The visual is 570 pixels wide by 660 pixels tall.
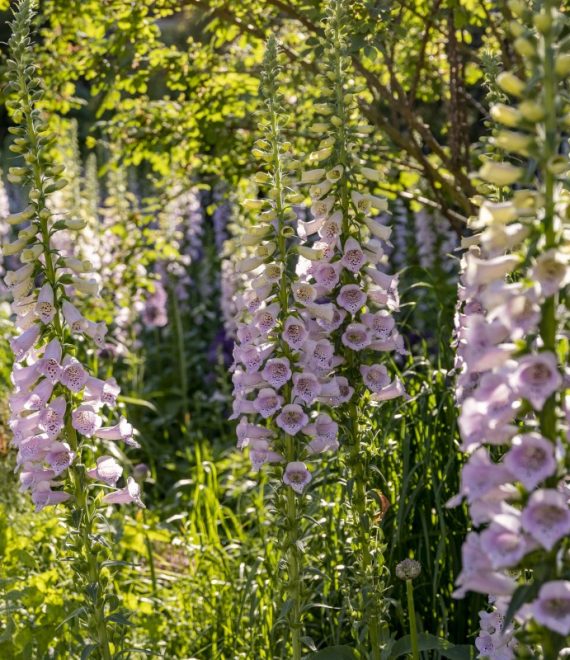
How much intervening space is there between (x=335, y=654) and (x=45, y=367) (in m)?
1.38

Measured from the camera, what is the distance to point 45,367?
9.68 ft

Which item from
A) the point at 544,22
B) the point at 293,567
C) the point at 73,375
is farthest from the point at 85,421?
the point at 544,22

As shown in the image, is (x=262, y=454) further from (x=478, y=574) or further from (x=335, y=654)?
(x=478, y=574)

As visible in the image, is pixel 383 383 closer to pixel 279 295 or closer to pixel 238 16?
pixel 279 295

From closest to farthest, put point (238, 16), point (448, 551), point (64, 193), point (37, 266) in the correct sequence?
1. point (37, 266)
2. point (448, 551)
3. point (238, 16)
4. point (64, 193)

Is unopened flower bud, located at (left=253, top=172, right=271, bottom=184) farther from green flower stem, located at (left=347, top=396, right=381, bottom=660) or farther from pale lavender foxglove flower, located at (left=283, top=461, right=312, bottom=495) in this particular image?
pale lavender foxglove flower, located at (left=283, top=461, right=312, bottom=495)

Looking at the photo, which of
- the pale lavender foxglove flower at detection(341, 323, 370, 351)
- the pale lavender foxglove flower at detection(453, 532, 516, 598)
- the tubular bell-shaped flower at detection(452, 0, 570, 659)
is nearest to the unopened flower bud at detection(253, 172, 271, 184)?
the pale lavender foxglove flower at detection(341, 323, 370, 351)

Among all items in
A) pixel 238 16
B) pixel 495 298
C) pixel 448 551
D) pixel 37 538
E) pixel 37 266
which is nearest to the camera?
pixel 495 298

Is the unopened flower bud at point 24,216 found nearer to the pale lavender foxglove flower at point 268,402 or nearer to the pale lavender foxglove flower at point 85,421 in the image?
the pale lavender foxglove flower at point 85,421

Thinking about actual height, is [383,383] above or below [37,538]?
above

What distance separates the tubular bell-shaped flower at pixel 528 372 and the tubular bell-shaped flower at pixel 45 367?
1.49 m

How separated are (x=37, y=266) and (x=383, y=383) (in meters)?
1.19

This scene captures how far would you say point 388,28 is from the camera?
480 centimetres

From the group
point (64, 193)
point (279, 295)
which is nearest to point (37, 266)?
point (279, 295)
